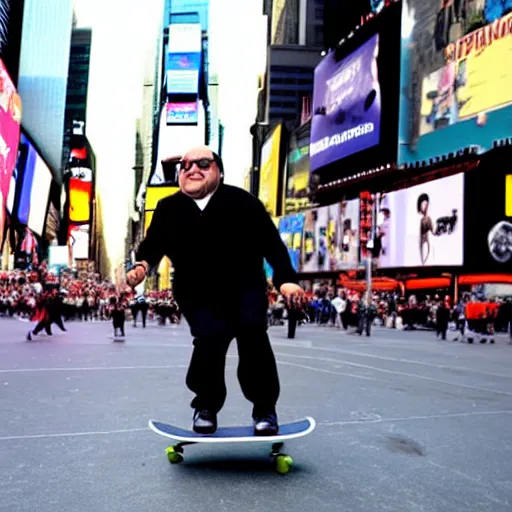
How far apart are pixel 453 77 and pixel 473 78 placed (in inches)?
86.1

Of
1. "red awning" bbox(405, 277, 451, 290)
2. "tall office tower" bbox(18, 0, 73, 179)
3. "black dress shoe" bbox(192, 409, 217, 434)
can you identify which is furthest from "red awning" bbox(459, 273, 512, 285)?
"tall office tower" bbox(18, 0, 73, 179)

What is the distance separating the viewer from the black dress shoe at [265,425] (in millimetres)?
3422

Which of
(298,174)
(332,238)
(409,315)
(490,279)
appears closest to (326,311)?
(409,315)

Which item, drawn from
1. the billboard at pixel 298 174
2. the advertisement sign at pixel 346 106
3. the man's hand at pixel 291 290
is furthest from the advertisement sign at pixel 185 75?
the man's hand at pixel 291 290

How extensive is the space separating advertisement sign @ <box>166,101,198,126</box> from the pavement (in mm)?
154029

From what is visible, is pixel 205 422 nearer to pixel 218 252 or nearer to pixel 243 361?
pixel 243 361

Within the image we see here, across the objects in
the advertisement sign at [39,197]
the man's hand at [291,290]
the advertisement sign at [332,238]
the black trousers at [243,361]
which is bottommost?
the black trousers at [243,361]

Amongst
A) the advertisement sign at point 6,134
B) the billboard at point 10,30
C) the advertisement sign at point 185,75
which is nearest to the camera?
the advertisement sign at point 6,134

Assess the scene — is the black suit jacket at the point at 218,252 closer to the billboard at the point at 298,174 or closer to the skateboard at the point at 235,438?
the skateboard at the point at 235,438

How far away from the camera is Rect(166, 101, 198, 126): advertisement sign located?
→ 158 metres

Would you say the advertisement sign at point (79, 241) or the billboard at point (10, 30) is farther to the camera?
the advertisement sign at point (79, 241)

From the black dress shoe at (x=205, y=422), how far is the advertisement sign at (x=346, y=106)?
54.6 m

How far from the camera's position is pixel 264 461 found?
3.49m

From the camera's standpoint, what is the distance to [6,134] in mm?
66688
